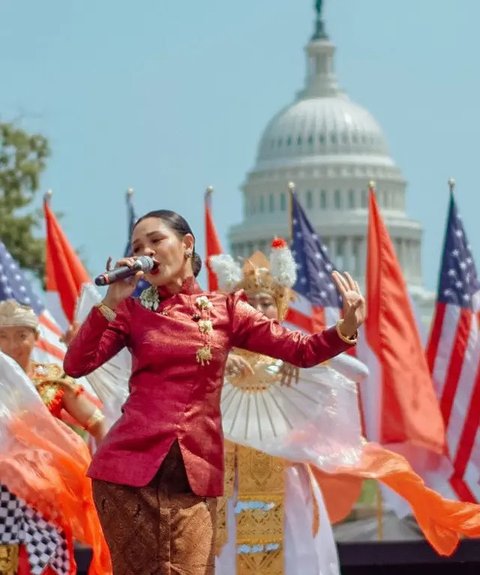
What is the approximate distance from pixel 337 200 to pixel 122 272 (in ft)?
303

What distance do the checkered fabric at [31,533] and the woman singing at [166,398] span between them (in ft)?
7.23

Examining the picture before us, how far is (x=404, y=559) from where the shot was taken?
11.0 metres

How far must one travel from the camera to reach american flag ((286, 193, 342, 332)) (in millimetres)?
16266

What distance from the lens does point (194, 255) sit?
6359mm

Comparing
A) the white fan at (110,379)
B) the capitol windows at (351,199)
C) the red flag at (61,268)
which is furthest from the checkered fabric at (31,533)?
the capitol windows at (351,199)

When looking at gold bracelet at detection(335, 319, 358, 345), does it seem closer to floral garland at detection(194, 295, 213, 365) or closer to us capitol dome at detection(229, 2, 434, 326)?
floral garland at detection(194, 295, 213, 365)

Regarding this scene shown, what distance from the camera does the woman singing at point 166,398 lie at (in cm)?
605

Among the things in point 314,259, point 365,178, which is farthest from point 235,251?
point 314,259

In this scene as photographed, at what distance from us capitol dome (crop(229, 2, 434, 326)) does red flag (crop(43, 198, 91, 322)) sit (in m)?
75.0

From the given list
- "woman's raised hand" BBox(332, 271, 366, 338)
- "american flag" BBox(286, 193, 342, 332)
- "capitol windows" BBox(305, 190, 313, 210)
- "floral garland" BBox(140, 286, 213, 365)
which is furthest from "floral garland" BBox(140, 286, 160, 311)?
"capitol windows" BBox(305, 190, 313, 210)

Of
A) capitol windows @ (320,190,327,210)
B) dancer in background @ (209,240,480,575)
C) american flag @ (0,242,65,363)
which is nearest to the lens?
dancer in background @ (209,240,480,575)

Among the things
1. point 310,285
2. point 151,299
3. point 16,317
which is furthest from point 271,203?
point 151,299

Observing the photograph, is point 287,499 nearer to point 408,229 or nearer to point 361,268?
point 361,268

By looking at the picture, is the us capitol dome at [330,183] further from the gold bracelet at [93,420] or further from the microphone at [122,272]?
the microphone at [122,272]
